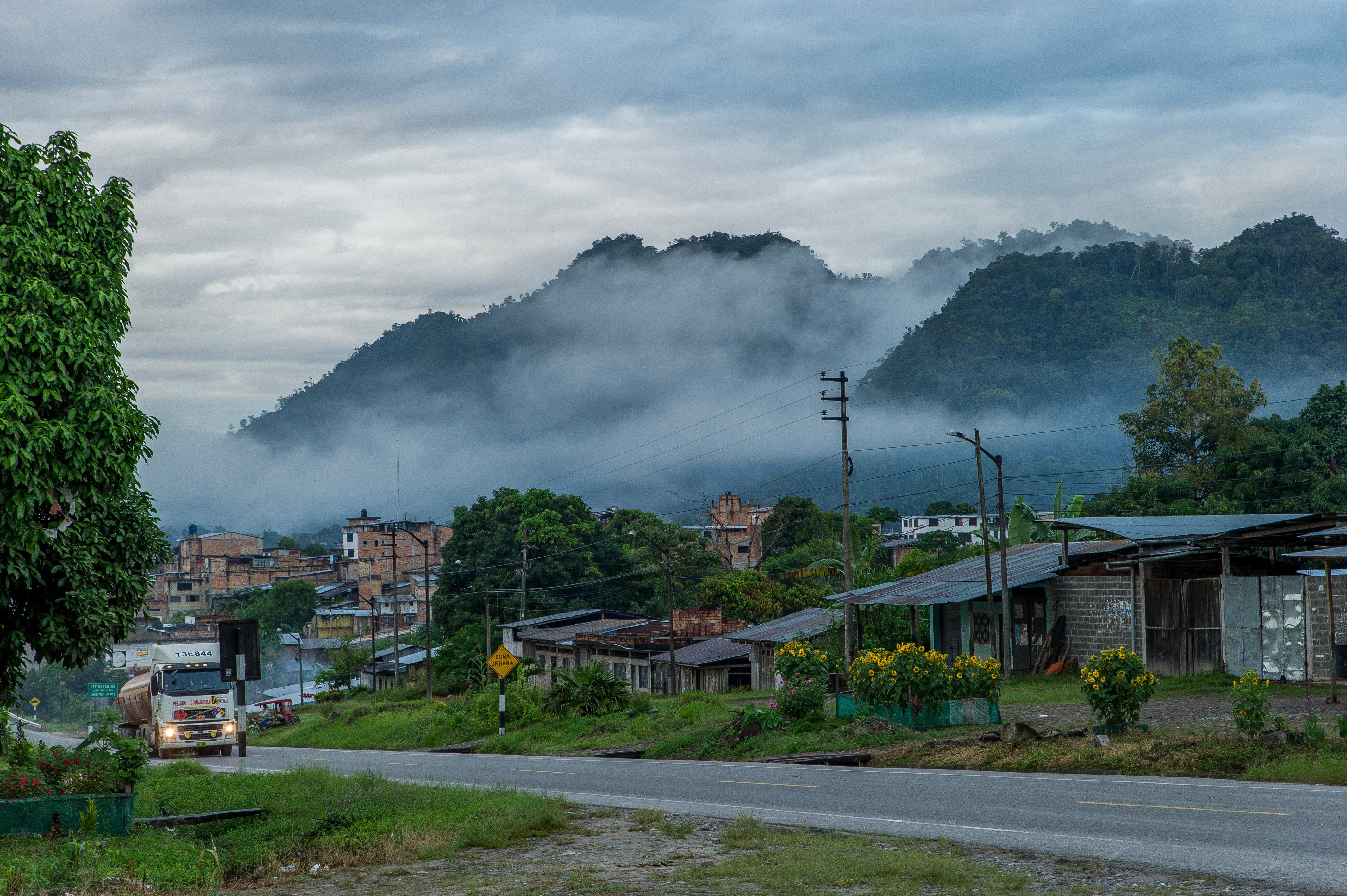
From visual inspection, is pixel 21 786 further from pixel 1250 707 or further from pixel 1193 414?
pixel 1193 414

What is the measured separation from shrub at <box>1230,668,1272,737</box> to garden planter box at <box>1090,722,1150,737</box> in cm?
236

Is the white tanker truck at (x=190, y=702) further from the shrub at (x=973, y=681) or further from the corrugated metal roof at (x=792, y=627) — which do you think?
the corrugated metal roof at (x=792, y=627)

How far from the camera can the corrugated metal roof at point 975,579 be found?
1448 inches

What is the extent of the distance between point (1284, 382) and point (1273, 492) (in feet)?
441

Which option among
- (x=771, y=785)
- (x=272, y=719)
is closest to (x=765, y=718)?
(x=771, y=785)

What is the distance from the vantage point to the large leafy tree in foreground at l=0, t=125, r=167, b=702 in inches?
510

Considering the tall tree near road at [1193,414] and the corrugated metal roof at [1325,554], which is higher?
the tall tree near road at [1193,414]

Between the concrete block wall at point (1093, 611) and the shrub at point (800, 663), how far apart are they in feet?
32.9

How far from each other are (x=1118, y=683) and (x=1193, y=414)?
5879cm

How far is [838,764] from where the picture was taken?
22250 millimetres

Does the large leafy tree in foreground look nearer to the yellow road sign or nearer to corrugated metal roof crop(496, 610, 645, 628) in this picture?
the yellow road sign

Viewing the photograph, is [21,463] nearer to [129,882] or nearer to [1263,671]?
[129,882]

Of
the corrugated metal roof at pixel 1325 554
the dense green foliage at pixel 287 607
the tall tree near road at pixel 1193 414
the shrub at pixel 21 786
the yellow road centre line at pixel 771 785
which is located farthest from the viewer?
the dense green foliage at pixel 287 607

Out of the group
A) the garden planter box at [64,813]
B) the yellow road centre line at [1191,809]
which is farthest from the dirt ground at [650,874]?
the yellow road centre line at [1191,809]
